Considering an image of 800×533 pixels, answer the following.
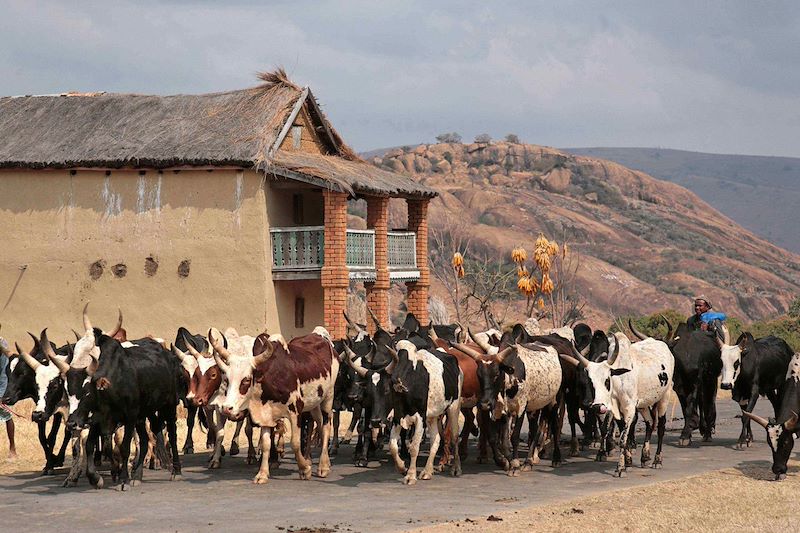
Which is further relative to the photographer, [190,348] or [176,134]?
[176,134]

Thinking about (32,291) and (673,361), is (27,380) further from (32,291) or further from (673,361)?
(32,291)

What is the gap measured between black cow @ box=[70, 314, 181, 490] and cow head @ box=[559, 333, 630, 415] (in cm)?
531

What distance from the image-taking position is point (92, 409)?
15.1 metres

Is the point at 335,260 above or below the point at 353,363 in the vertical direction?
above

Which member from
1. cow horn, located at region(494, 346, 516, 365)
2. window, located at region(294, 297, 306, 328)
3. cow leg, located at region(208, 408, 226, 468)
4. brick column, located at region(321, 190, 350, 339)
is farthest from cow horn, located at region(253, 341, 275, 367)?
window, located at region(294, 297, 306, 328)

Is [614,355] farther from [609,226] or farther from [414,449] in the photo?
[609,226]

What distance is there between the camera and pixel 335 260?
98.5 feet

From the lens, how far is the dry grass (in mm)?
12719

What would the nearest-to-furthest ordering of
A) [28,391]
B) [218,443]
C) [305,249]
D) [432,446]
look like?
[432,446]
[28,391]
[218,443]
[305,249]

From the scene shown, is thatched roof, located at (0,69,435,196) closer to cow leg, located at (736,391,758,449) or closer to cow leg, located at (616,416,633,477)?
cow leg, located at (736,391,758,449)

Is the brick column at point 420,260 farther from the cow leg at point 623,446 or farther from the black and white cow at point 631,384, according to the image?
the cow leg at point 623,446

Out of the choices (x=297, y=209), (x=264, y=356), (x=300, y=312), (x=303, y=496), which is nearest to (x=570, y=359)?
(x=264, y=356)

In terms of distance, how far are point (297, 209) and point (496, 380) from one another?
16.6 metres

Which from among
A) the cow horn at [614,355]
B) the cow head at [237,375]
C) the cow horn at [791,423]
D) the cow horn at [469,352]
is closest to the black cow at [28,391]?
the cow head at [237,375]
